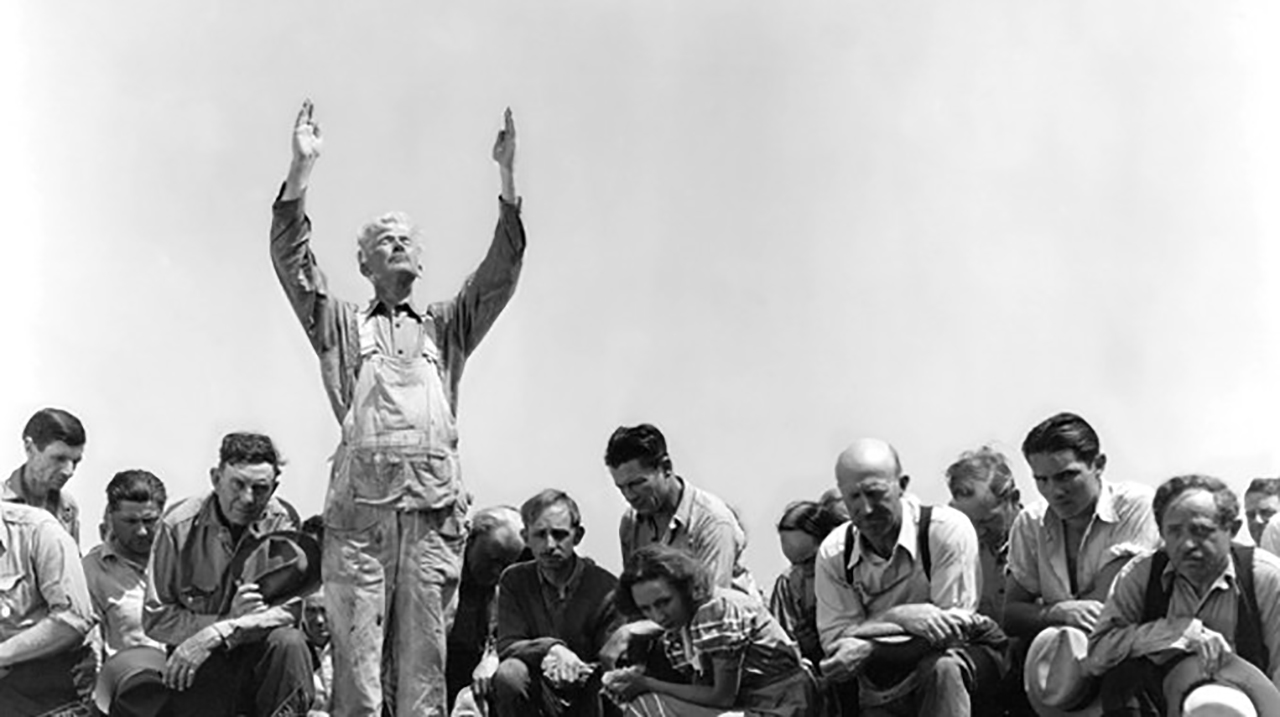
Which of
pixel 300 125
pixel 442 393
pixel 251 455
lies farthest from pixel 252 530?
pixel 300 125

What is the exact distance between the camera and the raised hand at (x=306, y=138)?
9828 millimetres

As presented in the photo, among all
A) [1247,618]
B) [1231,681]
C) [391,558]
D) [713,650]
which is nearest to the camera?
[1231,681]

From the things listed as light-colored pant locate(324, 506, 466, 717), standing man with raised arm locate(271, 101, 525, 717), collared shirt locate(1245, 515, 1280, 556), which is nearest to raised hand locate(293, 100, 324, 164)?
standing man with raised arm locate(271, 101, 525, 717)

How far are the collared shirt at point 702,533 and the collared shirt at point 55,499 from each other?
3.55 m

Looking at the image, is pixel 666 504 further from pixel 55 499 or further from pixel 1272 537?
pixel 55 499

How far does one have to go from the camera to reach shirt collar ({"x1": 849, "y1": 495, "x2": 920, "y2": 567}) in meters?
9.79

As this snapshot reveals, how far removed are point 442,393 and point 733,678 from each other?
2.00 meters

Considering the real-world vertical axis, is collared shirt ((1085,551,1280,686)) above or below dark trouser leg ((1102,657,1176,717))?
above

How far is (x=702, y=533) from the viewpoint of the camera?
10641 mm

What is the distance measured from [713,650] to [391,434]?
1856 millimetres

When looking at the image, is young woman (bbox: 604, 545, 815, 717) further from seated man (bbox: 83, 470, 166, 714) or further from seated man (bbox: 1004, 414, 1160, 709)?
seated man (bbox: 83, 470, 166, 714)

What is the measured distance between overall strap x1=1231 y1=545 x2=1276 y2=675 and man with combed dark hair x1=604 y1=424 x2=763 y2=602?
2.60m

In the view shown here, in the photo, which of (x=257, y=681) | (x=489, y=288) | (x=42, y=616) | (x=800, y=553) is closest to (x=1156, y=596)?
(x=800, y=553)

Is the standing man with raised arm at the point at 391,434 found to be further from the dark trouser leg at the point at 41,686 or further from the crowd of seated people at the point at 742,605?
the dark trouser leg at the point at 41,686
